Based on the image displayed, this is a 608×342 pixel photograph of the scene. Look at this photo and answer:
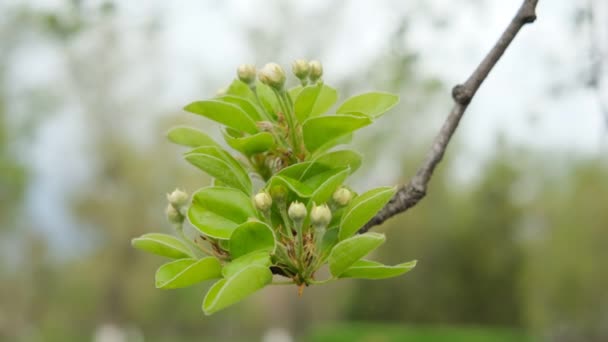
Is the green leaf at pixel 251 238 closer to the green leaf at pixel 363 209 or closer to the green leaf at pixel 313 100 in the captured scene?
the green leaf at pixel 363 209

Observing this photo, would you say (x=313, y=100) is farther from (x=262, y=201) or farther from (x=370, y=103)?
(x=262, y=201)

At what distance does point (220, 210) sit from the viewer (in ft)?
3.90

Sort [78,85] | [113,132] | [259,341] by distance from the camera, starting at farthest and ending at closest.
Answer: [259,341] → [113,132] → [78,85]

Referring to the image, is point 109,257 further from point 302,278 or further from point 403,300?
point 302,278

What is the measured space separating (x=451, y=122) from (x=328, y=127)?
0.39m

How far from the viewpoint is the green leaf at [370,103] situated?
4.25 feet

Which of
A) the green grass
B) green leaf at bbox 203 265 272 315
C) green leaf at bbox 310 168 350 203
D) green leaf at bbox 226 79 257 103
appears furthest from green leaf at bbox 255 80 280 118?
the green grass

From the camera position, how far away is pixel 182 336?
41312 millimetres

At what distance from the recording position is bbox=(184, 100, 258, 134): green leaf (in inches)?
47.4

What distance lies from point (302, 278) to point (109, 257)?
22654mm

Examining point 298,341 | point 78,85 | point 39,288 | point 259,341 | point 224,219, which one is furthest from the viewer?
point 259,341

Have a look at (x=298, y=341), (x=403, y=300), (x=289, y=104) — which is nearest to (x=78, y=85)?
(x=403, y=300)

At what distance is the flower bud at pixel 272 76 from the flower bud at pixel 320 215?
8.4 inches

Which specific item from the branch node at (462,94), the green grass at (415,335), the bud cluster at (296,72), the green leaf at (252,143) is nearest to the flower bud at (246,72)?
the bud cluster at (296,72)
